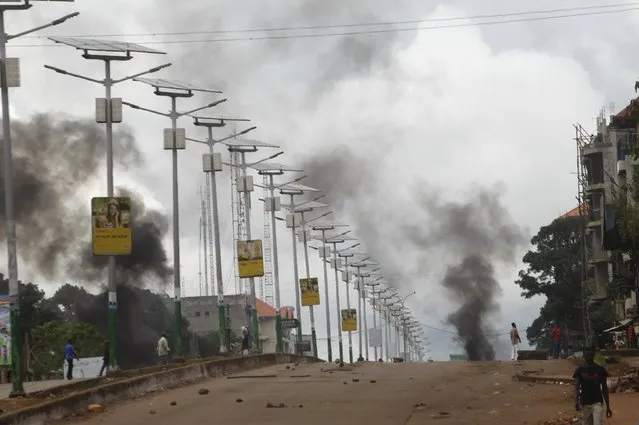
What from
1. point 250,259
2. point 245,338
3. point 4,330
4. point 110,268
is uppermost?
point 250,259

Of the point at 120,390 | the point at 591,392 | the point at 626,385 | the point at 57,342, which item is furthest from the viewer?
the point at 57,342

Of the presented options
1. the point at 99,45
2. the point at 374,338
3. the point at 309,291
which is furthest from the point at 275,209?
the point at 374,338

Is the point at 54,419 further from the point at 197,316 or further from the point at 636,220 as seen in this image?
the point at 197,316

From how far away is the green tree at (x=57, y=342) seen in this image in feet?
319

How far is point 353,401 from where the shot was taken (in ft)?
107

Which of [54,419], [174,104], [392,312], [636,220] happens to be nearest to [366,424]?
[54,419]

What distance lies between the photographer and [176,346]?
5494 centimetres

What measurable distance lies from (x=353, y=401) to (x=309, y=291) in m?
59.0

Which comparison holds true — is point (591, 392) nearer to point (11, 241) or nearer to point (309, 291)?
point (11, 241)

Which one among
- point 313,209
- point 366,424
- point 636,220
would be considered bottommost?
point 366,424

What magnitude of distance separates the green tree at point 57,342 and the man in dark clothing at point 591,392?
77287 mm

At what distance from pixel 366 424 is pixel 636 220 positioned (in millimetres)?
12927

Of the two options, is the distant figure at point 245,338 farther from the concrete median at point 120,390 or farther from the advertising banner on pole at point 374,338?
the advertising banner on pole at point 374,338

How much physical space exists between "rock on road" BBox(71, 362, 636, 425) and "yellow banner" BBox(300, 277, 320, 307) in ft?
150
